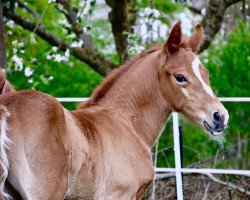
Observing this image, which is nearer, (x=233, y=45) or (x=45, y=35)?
(x=45, y=35)

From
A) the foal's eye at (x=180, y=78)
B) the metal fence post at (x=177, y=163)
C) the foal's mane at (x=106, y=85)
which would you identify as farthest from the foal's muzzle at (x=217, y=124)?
the metal fence post at (x=177, y=163)

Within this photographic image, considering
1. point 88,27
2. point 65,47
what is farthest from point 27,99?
point 65,47

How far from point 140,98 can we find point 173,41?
53 cm

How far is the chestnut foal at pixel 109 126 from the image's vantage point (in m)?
4.48

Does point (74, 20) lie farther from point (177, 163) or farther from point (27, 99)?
point (27, 99)

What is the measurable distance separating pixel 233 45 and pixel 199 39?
4.82m

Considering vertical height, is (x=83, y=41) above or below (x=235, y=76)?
above

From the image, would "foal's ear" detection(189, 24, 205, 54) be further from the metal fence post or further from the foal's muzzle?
the metal fence post

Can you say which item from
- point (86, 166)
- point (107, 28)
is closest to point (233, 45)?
point (107, 28)

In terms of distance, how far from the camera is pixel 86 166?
4855 mm

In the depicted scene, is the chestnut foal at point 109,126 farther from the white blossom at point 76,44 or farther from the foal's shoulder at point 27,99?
the white blossom at point 76,44

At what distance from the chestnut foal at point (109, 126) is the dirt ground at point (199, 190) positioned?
2.71 metres

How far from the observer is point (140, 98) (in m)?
5.69

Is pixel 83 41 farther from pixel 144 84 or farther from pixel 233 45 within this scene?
pixel 144 84
